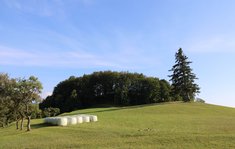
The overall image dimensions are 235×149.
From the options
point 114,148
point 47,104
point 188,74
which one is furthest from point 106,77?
point 114,148

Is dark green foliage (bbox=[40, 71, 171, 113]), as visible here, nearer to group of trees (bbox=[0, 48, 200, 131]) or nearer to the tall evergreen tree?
group of trees (bbox=[0, 48, 200, 131])

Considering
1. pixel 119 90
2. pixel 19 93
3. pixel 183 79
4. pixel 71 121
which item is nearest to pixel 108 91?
pixel 119 90

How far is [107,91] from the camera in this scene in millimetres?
84312

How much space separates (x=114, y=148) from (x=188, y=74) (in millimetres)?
46481

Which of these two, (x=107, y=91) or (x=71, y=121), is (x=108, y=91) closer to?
(x=107, y=91)

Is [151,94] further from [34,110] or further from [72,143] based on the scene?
[72,143]

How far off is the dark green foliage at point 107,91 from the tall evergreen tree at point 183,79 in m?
16.9

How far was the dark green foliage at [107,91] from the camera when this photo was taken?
76375 millimetres

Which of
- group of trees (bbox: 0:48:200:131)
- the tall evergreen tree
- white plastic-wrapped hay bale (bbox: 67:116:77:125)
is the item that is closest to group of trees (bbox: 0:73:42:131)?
white plastic-wrapped hay bale (bbox: 67:116:77:125)

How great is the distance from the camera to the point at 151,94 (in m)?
76.0

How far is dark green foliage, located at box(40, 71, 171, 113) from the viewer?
76.4m

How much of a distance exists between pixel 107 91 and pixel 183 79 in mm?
32241

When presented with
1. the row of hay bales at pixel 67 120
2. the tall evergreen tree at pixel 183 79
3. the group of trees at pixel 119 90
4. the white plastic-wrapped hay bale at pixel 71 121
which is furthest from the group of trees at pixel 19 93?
the tall evergreen tree at pixel 183 79

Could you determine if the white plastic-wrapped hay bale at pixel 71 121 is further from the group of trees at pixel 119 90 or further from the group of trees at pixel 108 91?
the group of trees at pixel 108 91
